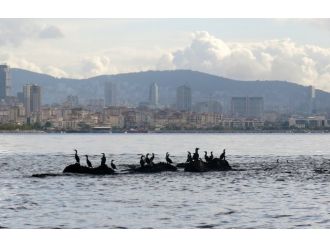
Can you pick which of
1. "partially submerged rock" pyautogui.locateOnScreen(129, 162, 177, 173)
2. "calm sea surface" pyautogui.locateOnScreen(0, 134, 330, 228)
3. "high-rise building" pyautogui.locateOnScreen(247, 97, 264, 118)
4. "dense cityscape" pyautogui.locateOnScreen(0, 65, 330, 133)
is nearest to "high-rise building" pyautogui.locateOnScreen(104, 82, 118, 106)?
"dense cityscape" pyautogui.locateOnScreen(0, 65, 330, 133)

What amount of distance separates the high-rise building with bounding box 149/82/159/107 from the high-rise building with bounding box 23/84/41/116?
5.99 m

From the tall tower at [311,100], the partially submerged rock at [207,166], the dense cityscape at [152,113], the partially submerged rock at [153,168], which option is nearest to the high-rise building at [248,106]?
the dense cityscape at [152,113]

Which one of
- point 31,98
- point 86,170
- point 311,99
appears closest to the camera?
point 311,99

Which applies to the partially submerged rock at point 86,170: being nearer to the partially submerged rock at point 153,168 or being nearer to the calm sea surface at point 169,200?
the calm sea surface at point 169,200

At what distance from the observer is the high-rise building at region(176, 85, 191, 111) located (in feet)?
150

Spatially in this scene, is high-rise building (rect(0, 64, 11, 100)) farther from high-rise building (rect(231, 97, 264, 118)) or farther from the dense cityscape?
high-rise building (rect(231, 97, 264, 118))

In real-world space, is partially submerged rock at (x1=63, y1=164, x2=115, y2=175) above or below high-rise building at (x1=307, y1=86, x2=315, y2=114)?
below

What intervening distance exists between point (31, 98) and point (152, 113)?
826cm

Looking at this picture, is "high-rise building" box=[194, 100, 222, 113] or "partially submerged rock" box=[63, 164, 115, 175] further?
"high-rise building" box=[194, 100, 222, 113]

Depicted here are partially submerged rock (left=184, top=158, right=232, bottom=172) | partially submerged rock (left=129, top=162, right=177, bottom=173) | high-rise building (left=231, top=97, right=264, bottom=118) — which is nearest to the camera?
high-rise building (left=231, top=97, right=264, bottom=118)

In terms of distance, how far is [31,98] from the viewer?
173 ft

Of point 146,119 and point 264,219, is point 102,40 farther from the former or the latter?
point 146,119

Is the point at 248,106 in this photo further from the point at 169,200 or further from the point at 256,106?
the point at 169,200

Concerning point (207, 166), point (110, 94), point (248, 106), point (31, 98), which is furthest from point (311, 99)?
point (31, 98)
